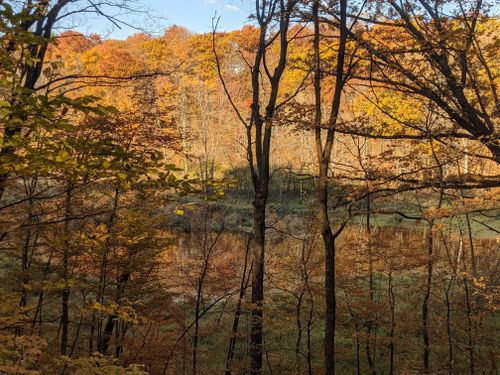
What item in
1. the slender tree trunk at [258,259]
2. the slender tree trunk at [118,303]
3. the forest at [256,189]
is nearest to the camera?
the forest at [256,189]

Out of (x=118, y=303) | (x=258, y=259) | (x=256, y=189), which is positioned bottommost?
(x=118, y=303)

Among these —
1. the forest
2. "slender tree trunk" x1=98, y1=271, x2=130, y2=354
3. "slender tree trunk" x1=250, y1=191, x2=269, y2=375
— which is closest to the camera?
the forest

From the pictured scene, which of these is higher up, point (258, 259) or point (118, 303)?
point (258, 259)

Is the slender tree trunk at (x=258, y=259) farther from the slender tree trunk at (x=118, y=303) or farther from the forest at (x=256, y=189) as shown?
the slender tree trunk at (x=118, y=303)

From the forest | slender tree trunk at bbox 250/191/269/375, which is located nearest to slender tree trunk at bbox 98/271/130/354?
the forest

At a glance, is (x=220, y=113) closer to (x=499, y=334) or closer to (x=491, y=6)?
(x=499, y=334)

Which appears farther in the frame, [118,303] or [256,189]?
[118,303]

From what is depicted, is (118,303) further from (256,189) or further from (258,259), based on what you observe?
(256,189)

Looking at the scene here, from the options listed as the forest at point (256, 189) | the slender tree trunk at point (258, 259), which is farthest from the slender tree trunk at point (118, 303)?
the slender tree trunk at point (258, 259)

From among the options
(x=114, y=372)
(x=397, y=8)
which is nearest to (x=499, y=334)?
(x=397, y=8)

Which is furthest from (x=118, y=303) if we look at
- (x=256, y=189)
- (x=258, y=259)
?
(x=256, y=189)

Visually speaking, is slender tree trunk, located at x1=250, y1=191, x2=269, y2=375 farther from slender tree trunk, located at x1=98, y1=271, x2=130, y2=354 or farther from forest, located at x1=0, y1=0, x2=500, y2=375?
slender tree trunk, located at x1=98, y1=271, x2=130, y2=354

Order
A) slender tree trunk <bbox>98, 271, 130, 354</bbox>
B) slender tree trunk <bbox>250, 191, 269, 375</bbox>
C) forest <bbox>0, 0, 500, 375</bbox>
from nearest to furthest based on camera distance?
forest <bbox>0, 0, 500, 375</bbox>
slender tree trunk <bbox>250, 191, 269, 375</bbox>
slender tree trunk <bbox>98, 271, 130, 354</bbox>

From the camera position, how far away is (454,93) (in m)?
6.82
